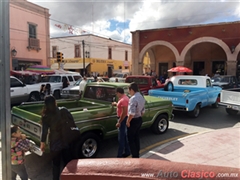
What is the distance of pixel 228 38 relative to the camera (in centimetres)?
1867

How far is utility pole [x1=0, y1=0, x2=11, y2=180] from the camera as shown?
6.33 ft

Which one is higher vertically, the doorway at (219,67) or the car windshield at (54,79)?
the doorway at (219,67)

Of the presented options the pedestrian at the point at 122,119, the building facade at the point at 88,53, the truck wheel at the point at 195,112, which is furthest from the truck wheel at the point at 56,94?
the building facade at the point at 88,53

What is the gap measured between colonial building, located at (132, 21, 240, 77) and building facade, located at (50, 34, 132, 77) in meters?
12.0

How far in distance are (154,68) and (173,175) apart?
25.4 metres

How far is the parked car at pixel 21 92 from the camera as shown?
1034 centimetres

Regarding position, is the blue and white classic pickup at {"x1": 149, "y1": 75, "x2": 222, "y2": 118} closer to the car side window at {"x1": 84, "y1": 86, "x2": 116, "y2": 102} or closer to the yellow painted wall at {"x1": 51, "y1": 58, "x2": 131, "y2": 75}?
the car side window at {"x1": 84, "y1": 86, "x2": 116, "y2": 102}

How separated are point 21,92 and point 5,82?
9549 mm

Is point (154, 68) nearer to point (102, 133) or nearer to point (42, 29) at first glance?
point (42, 29)

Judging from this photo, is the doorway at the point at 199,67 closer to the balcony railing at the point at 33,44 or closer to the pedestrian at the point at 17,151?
the balcony railing at the point at 33,44

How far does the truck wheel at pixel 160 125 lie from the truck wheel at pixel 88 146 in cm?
228

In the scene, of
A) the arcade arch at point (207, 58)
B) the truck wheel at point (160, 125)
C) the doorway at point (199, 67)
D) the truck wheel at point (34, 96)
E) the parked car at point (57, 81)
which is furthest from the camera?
the doorway at point (199, 67)

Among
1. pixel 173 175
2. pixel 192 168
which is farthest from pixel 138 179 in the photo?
pixel 192 168

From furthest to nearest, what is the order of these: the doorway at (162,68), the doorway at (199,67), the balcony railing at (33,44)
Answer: the doorway at (162,68)
the doorway at (199,67)
the balcony railing at (33,44)
